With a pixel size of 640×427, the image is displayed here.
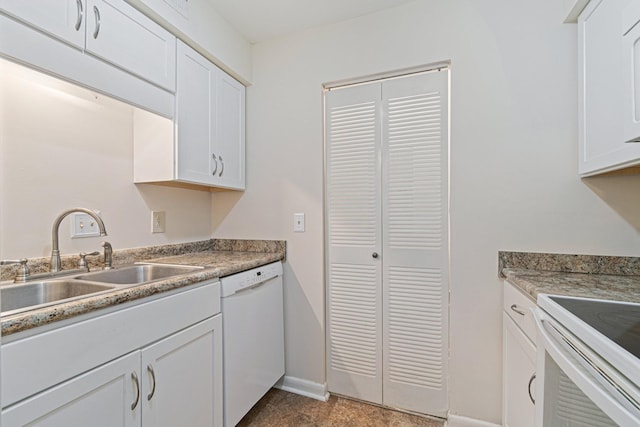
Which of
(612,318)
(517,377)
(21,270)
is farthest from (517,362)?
(21,270)

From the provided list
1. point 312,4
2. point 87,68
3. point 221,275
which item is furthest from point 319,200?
point 87,68

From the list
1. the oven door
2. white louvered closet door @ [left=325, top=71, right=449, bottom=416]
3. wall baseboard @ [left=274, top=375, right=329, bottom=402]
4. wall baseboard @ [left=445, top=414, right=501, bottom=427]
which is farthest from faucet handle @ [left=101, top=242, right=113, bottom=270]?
wall baseboard @ [left=445, top=414, right=501, bottom=427]

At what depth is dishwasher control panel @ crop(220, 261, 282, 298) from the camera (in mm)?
1435

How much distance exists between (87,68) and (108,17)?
0.25 metres

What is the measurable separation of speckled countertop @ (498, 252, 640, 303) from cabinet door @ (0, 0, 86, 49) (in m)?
1.95

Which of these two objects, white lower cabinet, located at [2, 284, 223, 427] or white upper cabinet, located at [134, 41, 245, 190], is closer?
white lower cabinet, located at [2, 284, 223, 427]

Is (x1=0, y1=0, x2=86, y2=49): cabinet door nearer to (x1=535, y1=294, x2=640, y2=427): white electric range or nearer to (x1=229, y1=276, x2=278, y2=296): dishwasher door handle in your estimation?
(x1=229, y1=276, x2=278, y2=296): dishwasher door handle

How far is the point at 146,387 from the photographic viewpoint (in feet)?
3.42

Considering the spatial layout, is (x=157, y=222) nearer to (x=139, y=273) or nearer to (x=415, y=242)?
(x=139, y=273)

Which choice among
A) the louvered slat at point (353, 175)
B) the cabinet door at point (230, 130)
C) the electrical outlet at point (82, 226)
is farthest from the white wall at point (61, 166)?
the louvered slat at point (353, 175)

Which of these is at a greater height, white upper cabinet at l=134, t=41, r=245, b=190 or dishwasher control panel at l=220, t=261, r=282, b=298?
white upper cabinet at l=134, t=41, r=245, b=190

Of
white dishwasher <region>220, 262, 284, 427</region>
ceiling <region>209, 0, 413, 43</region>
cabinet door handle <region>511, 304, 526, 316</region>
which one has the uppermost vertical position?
ceiling <region>209, 0, 413, 43</region>

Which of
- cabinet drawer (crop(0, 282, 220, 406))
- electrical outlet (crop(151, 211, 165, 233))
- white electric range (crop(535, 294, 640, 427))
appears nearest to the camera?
white electric range (crop(535, 294, 640, 427))

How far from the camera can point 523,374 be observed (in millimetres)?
1208
